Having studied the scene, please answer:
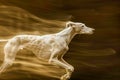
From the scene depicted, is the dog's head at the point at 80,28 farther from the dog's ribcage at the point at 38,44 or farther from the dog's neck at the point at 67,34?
the dog's ribcage at the point at 38,44

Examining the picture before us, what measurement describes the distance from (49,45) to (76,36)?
Answer: 0.18m

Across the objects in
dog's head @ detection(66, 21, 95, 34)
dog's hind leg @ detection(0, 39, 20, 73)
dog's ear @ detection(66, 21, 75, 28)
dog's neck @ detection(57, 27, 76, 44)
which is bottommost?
dog's hind leg @ detection(0, 39, 20, 73)

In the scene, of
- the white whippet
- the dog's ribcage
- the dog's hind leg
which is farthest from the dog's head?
the dog's hind leg

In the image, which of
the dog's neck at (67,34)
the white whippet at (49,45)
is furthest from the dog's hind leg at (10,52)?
the dog's neck at (67,34)

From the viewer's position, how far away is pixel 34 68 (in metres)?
2.14

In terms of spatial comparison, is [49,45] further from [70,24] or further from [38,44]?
[70,24]

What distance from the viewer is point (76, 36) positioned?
2203 mm

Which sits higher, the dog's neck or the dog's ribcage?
the dog's neck

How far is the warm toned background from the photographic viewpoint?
214cm

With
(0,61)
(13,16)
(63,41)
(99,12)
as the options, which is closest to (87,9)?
(99,12)

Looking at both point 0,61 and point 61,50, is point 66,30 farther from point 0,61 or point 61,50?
point 0,61

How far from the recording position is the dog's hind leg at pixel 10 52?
2.13 meters

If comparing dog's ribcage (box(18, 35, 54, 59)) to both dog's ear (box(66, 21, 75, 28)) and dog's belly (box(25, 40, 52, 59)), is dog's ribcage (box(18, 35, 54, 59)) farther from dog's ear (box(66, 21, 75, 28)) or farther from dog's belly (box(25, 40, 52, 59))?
dog's ear (box(66, 21, 75, 28))

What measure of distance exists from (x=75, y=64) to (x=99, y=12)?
1.20 ft
